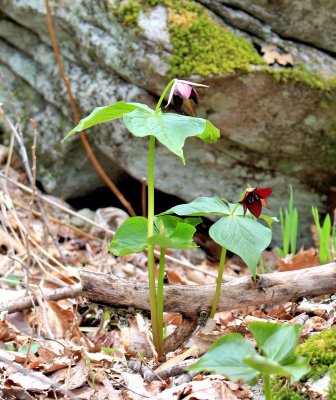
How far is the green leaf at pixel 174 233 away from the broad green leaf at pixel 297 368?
440mm

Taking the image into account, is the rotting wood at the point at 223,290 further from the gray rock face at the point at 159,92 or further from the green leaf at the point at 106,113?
the gray rock face at the point at 159,92

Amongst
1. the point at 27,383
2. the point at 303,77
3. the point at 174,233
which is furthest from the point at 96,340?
the point at 303,77

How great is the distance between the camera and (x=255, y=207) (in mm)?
1428

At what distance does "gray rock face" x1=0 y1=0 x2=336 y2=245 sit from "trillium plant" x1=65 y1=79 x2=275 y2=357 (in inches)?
59.5

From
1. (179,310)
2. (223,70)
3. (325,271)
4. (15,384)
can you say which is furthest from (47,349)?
(223,70)

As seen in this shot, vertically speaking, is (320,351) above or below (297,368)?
below

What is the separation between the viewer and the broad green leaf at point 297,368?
1.05 m

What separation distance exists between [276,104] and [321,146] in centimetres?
39

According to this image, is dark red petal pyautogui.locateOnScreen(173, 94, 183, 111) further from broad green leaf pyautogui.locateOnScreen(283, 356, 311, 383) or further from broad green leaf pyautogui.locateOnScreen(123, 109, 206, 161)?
broad green leaf pyautogui.locateOnScreen(283, 356, 311, 383)

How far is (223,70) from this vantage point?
113 inches

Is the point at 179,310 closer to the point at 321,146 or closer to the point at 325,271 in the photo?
the point at 325,271

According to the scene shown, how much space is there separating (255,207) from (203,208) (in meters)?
0.13

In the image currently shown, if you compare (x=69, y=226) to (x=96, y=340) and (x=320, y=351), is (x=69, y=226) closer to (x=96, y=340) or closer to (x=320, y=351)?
(x=96, y=340)

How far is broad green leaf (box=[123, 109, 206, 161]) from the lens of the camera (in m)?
1.29
